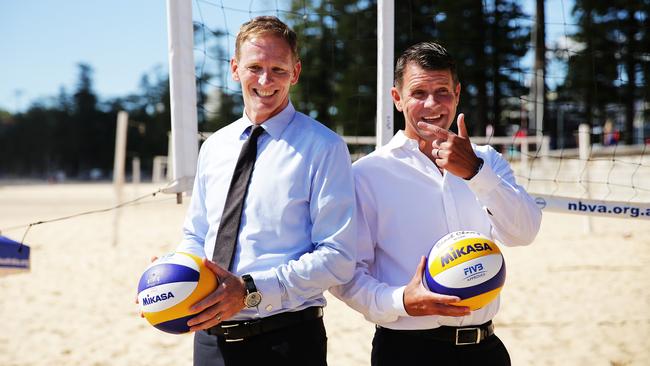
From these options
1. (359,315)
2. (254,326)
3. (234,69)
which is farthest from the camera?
(359,315)

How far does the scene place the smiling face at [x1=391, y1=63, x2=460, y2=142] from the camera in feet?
6.06

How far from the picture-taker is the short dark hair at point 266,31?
181 cm

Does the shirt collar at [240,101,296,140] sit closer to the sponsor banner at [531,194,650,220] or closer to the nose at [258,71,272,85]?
the nose at [258,71,272,85]

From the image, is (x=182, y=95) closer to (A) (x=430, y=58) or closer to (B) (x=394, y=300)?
(A) (x=430, y=58)

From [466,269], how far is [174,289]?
0.94m

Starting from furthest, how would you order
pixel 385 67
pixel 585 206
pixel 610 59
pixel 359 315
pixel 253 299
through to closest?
pixel 610 59 < pixel 359 315 < pixel 585 206 < pixel 385 67 < pixel 253 299

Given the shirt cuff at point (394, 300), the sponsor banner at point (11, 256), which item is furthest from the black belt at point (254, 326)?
the sponsor banner at point (11, 256)

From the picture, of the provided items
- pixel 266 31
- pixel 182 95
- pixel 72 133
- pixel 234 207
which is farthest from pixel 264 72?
pixel 72 133

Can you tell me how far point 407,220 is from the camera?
6.14ft

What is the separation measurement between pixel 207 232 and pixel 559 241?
25.0 ft

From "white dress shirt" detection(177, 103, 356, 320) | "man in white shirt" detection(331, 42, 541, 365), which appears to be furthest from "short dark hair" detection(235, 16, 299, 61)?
"man in white shirt" detection(331, 42, 541, 365)

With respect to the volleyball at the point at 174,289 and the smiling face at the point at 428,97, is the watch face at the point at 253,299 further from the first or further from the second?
the smiling face at the point at 428,97

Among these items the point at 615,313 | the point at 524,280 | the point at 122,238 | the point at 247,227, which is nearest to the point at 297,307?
the point at 247,227

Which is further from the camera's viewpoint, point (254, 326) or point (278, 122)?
point (278, 122)
